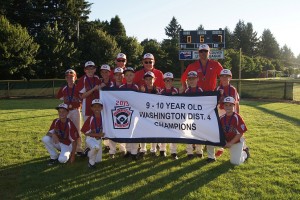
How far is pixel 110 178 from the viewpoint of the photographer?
5.87m

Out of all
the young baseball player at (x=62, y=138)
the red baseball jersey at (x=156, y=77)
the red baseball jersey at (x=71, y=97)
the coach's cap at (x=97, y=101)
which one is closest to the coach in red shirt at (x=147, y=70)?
the red baseball jersey at (x=156, y=77)

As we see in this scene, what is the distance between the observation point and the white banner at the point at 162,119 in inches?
Result: 258

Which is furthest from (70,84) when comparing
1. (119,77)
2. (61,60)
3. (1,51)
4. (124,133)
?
(61,60)

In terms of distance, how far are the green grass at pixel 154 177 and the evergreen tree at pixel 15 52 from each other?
767 inches

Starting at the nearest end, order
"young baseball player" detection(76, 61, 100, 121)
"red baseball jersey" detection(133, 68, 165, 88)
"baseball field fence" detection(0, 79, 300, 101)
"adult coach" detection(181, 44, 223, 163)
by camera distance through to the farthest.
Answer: "young baseball player" detection(76, 61, 100, 121) → "adult coach" detection(181, 44, 223, 163) → "red baseball jersey" detection(133, 68, 165, 88) → "baseball field fence" detection(0, 79, 300, 101)

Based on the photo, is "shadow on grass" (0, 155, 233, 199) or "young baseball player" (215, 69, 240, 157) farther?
"young baseball player" (215, 69, 240, 157)

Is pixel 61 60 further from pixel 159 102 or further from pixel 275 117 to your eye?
pixel 159 102

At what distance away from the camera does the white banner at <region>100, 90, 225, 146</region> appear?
6547 mm

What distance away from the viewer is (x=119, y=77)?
7.21 metres

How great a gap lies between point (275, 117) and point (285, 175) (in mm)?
7780

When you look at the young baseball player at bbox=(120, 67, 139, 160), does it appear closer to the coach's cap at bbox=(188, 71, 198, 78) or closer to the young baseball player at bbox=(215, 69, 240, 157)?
the coach's cap at bbox=(188, 71, 198, 78)

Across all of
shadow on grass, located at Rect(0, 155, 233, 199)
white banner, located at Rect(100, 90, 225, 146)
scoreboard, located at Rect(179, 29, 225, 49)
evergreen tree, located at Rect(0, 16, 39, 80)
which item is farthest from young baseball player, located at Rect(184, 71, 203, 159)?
evergreen tree, located at Rect(0, 16, 39, 80)

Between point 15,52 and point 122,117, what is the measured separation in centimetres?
2273

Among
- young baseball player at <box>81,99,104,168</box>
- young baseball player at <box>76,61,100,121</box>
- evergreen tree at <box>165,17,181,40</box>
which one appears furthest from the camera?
evergreen tree at <box>165,17,181,40</box>
